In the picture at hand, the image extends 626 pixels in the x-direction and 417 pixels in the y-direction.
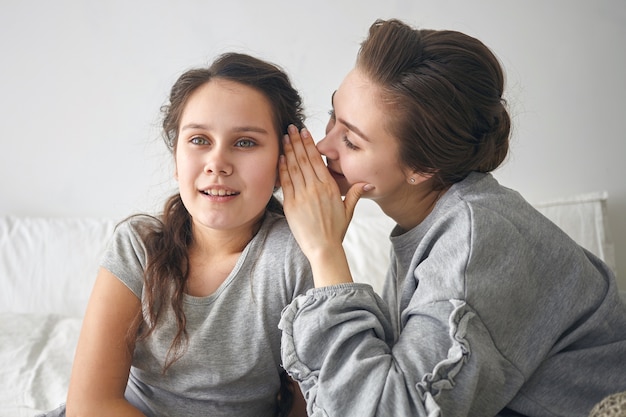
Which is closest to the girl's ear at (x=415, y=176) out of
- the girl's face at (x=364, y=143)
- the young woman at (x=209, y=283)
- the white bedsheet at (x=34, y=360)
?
the girl's face at (x=364, y=143)

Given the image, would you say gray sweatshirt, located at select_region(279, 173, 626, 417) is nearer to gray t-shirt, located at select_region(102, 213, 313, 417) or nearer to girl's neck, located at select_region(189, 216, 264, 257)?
gray t-shirt, located at select_region(102, 213, 313, 417)

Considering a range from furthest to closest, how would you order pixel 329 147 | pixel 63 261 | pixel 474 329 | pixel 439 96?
pixel 63 261
pixel 329 147
pixel 439 96
pixel 474 329

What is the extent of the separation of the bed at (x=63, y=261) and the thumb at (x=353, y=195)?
26.0 inches

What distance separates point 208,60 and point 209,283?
3.26 feet

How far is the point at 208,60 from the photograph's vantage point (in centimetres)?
209

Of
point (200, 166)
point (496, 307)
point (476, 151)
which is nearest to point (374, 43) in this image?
point (476, 151)

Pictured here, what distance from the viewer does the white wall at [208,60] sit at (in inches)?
81.1

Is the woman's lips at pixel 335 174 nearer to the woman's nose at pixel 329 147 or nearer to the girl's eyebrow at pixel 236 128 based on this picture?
the woman's nose at pixel 329 147

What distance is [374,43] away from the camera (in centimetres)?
122

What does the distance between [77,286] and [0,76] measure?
715mm

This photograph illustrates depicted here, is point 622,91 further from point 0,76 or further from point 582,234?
point 0,76

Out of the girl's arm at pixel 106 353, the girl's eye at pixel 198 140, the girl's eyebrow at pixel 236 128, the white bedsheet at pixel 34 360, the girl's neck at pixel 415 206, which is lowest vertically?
the white bedsheet at pixel 34 360

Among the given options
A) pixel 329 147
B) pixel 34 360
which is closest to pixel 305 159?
pixel 329 147

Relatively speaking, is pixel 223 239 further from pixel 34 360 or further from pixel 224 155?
pixel 34 360
